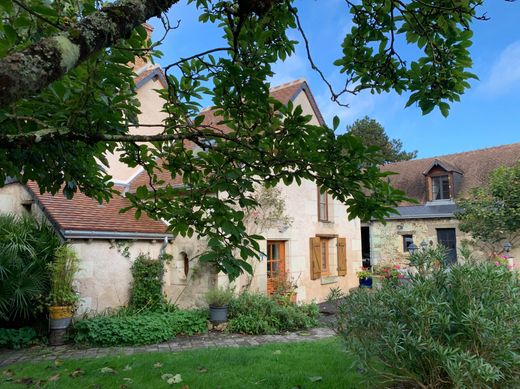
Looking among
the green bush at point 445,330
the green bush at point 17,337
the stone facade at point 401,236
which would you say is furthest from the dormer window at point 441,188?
→ the green bush at point 17,337

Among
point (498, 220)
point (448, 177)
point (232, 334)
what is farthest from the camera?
point (448, 177)

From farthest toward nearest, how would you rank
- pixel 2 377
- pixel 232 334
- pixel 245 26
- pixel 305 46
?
pixel 232 334 < pixel 2 377 < pixel 305 46 < pixel 245 26

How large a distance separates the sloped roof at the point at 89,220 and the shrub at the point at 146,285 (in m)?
0.65

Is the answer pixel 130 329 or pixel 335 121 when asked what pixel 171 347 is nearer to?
pixel 130 329

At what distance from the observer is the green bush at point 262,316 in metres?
8.25

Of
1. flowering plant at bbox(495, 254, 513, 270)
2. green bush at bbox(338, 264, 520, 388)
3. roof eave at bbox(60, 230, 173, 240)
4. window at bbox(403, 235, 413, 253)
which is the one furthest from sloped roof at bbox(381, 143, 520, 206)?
green bush at bbox(338, 264, 520, 388)

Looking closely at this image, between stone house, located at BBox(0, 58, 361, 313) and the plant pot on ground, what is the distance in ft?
1.53

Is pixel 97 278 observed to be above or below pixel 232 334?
above

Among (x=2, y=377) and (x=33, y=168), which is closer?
(x=33, y=168)

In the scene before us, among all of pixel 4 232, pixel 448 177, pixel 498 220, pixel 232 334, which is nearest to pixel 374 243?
pixel 448 177

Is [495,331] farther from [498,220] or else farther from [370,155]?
[498,220]

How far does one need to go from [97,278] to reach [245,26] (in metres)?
7.21

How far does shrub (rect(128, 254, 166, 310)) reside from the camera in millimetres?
8945

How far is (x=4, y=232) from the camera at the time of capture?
7.74 metres
